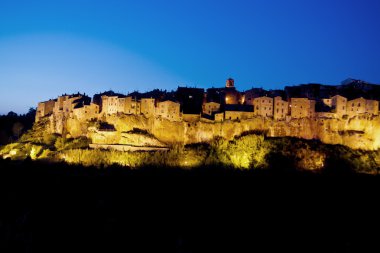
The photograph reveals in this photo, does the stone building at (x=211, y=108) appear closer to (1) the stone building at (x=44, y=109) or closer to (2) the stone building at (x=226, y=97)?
(2) the stone building at (x=226, y=97)

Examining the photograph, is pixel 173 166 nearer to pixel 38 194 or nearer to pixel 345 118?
pixel 38 194

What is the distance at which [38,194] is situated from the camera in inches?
1404

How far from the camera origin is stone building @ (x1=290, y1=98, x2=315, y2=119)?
144 feet

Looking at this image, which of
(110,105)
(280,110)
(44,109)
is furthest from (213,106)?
(44,109)

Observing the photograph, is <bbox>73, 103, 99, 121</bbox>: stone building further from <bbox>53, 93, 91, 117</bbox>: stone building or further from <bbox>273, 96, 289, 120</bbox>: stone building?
<bbox>273, 96, 289, 120</bbox>: stone building

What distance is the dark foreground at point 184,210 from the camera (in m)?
30.7

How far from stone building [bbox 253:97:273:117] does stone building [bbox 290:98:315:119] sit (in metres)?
2.01

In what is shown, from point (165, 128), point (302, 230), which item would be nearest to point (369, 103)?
point (302, 230)

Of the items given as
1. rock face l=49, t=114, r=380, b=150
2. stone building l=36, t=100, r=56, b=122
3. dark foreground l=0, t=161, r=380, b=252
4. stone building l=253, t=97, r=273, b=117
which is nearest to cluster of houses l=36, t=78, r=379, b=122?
stone building l=253, t=97, r=273, b=117

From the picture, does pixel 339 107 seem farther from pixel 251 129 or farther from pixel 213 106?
pixel 213 106

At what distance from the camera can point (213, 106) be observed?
156ft

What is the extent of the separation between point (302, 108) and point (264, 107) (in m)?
3.58

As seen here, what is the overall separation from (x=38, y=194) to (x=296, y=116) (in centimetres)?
2422

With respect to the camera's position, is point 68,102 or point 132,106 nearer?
point 132,106
